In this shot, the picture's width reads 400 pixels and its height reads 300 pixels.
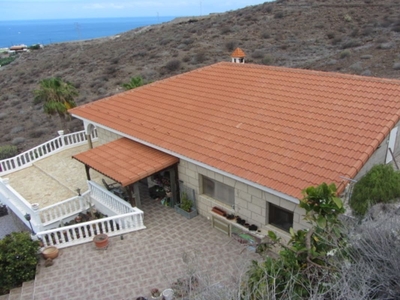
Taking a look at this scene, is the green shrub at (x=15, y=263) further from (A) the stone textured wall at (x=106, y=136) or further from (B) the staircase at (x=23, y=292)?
(A) the stone textured wall at (x=106, y=136)

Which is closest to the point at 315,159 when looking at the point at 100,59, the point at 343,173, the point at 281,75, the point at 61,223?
the point at 343,173

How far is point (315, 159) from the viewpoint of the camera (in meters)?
10.6

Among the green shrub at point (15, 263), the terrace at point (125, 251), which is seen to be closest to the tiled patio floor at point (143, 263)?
the terrace at point (125, 251)

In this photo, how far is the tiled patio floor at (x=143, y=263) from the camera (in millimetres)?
9945

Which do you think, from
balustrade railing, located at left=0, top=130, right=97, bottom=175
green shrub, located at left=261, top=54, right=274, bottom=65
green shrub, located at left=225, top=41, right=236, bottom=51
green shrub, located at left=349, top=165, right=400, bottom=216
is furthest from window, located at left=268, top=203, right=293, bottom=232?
green shrub, located at left=225, top=41, right=236, bottom=51

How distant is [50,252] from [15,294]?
1552 millimetres

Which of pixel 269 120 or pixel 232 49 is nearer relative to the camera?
pixel 269 120

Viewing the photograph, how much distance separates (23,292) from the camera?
33.4 feet

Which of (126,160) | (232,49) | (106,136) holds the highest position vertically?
(232,49)

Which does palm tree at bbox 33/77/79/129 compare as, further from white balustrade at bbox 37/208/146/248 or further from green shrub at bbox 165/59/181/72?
green shrub at bbox 165/59/181/72

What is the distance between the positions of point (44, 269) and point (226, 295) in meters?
7.62

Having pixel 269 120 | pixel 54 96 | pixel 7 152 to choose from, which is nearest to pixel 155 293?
pixel 269 120

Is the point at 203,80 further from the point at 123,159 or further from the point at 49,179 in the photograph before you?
the point at 49,179

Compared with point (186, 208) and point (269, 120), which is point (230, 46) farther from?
point (186, 208)
